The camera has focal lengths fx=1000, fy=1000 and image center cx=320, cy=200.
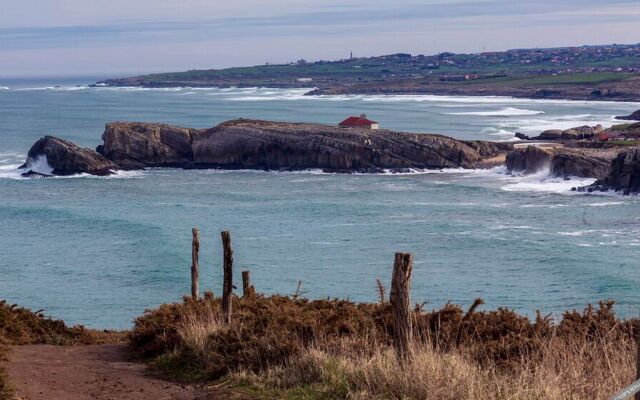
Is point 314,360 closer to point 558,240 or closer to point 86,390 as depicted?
point 86,390

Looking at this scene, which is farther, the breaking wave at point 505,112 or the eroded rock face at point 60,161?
the breaking wave at point 505,112

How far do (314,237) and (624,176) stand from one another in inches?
835

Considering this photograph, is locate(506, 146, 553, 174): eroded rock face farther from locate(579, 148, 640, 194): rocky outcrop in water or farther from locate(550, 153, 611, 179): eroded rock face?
locate(579, 148, 640, 194): rocky outcrop in water

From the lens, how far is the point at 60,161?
69.2 meters

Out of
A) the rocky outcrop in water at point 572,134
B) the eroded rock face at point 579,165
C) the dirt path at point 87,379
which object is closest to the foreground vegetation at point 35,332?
the dirt path at point 87,379

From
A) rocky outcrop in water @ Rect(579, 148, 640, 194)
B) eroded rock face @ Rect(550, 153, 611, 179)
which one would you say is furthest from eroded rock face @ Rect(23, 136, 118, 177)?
rocky outcrop in water @ Rect(579, 148, 640, 194)

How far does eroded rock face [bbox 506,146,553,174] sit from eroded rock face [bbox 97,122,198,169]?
23.5m

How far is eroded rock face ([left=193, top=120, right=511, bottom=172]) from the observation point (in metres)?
70.3

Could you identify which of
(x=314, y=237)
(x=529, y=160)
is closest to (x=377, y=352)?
(x=314, y=237)

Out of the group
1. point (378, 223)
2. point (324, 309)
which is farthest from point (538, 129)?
point (324, 309)

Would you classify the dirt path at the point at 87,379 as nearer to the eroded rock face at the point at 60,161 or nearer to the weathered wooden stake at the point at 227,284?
the weathered wooden stake at the point at 227,284

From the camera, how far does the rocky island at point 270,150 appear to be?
69812 millimetres

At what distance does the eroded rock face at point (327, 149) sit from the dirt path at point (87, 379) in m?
55.9

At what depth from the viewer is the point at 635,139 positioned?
72.2 m
